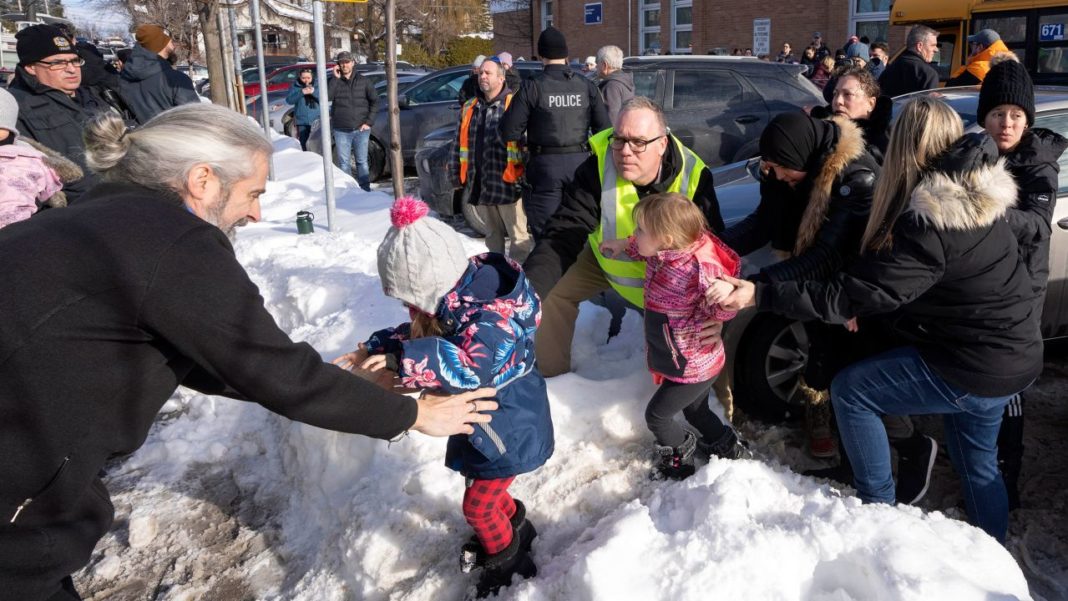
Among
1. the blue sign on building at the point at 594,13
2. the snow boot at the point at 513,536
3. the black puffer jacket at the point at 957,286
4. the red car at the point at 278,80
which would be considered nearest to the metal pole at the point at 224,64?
the red car at the point at 278,80

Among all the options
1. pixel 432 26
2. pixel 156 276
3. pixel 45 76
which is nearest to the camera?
pixel 156 276

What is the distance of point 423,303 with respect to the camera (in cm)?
248

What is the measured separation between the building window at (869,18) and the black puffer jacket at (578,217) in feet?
75.0

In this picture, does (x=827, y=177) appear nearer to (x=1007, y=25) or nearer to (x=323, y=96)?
(x=323, y=96)

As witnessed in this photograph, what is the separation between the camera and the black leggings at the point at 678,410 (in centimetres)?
319

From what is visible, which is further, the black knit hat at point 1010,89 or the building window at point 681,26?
the building window at point 681,26

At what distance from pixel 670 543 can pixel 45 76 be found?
4.82 m

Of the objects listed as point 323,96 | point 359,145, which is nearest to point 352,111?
point 359,145

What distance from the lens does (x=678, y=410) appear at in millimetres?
3232

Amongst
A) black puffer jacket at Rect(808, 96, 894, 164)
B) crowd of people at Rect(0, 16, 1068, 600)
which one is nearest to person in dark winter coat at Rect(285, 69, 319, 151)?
crowd of people at Rect(0, 16, 1068, 600)

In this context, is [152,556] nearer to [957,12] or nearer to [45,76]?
[45,76]

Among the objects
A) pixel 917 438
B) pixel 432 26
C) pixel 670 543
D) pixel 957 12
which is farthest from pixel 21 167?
pixel 432 26

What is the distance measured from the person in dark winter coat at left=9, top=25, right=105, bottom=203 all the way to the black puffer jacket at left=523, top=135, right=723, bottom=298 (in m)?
3.09

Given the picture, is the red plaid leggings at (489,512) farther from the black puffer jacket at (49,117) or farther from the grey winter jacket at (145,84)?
the grey winter jacket at (145,84)
